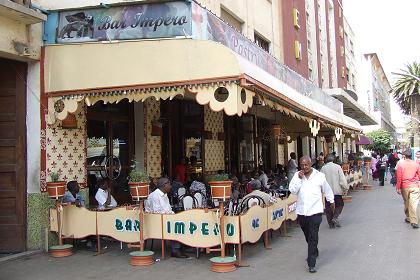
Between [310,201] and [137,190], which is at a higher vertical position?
[137,190]

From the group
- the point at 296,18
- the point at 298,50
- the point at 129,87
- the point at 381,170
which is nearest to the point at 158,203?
the point at 129,87

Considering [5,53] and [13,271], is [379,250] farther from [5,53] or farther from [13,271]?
[5,53]

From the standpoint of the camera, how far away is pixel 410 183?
10.1 meters

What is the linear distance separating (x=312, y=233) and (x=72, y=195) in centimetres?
443

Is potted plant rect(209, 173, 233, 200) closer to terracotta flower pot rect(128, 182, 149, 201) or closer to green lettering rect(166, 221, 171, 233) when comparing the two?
green lettering rect(166, 221, 171, 233)

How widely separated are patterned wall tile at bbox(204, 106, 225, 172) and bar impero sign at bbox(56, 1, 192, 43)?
6.25 meters

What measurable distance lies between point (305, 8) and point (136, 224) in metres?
21.7

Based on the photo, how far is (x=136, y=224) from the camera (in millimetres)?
7543

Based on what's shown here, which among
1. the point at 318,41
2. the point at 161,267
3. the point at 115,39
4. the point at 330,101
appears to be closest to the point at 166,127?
the point at 115,39

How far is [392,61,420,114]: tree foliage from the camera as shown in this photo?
66125 millimetres

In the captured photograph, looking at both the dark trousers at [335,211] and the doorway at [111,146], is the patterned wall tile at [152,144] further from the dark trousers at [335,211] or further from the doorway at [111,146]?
the dark trousers at [335,211]

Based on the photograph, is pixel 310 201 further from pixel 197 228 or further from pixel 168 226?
pixel 168 226

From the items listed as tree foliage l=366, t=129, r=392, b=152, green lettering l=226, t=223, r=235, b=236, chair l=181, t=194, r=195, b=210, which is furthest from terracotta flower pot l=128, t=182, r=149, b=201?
tree foliage l=366, t=129, r=392, b=152

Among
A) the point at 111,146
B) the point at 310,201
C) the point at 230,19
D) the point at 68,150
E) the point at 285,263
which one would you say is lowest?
the point at 285,263
